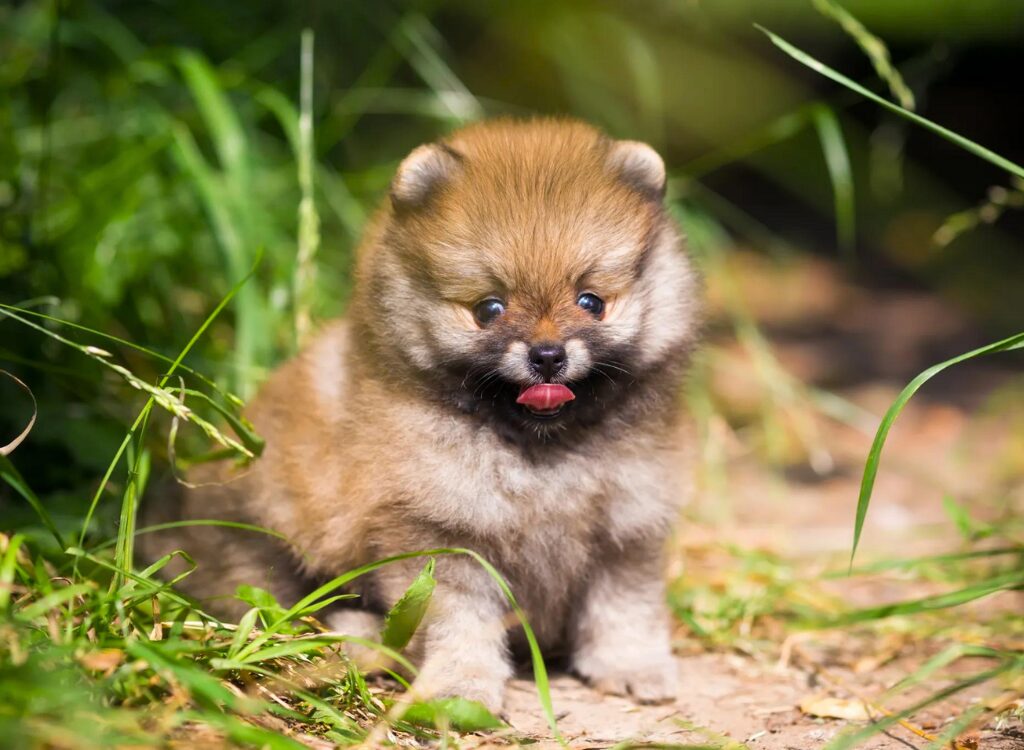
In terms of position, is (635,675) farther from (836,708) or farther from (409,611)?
(409,611)

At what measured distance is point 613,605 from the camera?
10.3 ft

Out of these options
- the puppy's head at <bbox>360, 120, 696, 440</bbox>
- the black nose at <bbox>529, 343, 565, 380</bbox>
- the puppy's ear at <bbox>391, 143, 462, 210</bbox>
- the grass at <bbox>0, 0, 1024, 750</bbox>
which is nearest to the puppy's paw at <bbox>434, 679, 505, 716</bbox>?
the grass at <bbox>0, 0, 1024, 750</bbox>

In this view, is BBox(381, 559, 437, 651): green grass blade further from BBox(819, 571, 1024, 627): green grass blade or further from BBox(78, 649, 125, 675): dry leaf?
BBox(819, 571, 1024, 627): green grass blade

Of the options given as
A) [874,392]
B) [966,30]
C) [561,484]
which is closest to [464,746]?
[561,484]

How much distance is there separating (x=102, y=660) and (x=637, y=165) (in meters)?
1.77

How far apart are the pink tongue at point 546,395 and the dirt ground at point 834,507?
2.68 ft

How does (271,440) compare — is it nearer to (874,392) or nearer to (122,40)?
(122,40)

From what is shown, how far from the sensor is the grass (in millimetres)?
2236

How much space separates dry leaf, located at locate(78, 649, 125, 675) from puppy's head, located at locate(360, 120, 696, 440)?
1030 millimetres

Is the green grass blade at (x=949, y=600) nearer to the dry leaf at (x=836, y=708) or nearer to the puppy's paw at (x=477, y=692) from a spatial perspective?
the dry leaf at (x=836, y=708)

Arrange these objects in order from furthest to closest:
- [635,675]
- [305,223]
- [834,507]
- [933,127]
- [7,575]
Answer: [834,507] → [305,223] → [635,675] → [933,127] → [7,575]

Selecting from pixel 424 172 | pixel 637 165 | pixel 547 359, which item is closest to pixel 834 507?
pixel 637 165

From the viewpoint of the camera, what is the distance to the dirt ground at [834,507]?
2898 millimetres

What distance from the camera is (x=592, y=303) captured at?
2.72 metres
